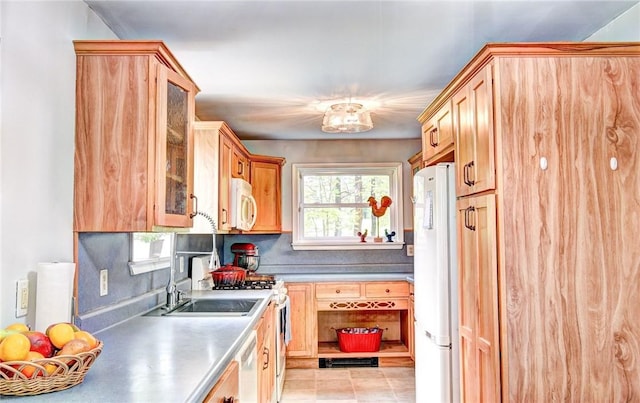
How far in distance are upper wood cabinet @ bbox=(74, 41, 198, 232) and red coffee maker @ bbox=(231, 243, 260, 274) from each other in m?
2.93

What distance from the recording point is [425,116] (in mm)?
3113

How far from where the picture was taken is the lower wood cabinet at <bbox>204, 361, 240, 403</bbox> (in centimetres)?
154

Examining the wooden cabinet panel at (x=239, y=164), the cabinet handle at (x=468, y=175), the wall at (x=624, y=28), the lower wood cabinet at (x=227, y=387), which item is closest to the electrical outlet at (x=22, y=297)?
the lower wood cabinet at (x=227, y=387)

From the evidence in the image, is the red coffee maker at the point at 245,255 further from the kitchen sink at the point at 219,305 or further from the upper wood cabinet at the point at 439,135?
the upper wood cabinet at the point at 439,135

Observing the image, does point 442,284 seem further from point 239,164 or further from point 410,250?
point 410,250

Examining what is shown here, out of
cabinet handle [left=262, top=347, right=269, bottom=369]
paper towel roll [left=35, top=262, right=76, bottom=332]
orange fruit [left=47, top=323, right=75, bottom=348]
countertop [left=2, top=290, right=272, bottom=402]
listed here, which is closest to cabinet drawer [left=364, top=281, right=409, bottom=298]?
cabinet handle [left=262, top=347, right=269, bottom=369]

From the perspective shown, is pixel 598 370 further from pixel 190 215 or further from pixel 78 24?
pixel 78 24

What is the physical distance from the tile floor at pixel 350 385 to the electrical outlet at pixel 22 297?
8.60ft

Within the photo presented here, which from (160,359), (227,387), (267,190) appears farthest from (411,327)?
(160,359)

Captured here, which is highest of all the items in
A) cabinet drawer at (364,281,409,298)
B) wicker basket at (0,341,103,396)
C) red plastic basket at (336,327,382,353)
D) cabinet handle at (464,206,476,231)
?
cabinet handle at (464,206,476,231)

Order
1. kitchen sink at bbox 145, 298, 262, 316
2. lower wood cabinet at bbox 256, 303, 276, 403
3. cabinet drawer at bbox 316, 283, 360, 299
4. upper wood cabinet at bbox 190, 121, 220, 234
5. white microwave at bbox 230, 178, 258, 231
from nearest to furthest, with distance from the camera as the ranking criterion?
lower wood cabinet at bbox 256, 303, 276, 403
kitchen sink at bbox 145, 298, 262, 316
upper wood cabinet at bbox 190, 121, 220, 234
white microwave at bbox 230, 178, 258, 231
cabinet drawer at bbox 316, 283, 360, 299

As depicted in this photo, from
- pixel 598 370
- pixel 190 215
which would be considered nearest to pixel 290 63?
pixel 190 215

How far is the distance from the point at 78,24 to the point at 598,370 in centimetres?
261

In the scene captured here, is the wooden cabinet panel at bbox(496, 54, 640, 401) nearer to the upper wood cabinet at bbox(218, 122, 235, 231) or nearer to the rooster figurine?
the upper wood cabinet at bbox(218, 122, 235, 231)
